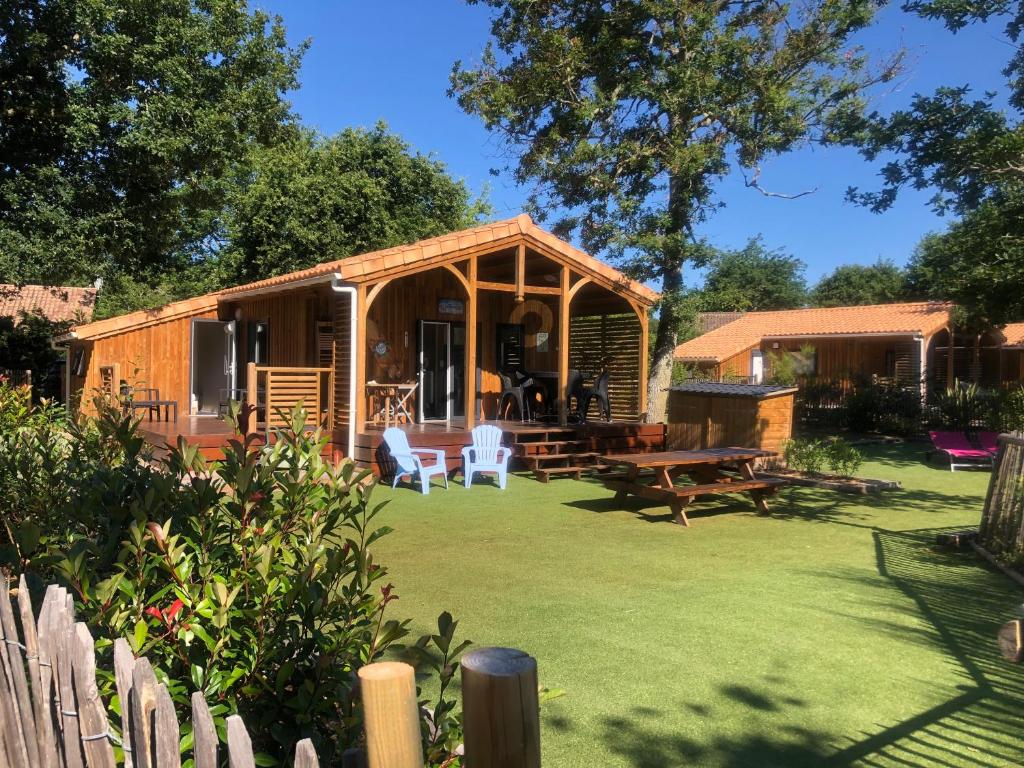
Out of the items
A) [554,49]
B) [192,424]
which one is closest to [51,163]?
[192,424]

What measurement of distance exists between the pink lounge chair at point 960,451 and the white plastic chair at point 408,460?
982 cm

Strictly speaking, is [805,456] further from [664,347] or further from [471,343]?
[471,343]

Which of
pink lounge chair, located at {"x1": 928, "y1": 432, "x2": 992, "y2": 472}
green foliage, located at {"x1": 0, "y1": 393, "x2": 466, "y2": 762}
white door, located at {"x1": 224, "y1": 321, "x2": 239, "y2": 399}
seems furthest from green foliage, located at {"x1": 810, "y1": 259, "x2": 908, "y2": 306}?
green foliage, located at {"x1": 0, "y1": 393, "x2": 466, "y2": 762}

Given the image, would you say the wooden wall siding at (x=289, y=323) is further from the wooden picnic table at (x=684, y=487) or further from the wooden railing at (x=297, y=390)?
the wooden picnic table at (x=684, y=487)

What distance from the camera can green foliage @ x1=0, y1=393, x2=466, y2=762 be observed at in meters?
2.12

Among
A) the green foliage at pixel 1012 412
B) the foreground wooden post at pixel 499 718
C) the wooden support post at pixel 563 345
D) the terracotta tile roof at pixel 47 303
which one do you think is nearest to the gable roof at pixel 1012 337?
the green foliage at pixel 1012 412

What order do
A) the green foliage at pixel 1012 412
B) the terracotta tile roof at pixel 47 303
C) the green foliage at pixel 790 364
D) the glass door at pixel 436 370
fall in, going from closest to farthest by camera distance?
the green foliage at pixel 1012 412, the glass door at pixel 436 370, the green foliage at pixel 790 364, the terracotta tile roof at pixel 47 303

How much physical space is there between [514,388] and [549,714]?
11.7 meters

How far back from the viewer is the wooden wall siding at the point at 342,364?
469 inches

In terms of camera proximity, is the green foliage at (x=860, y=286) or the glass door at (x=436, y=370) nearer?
the glass door at (x=436, y=370)

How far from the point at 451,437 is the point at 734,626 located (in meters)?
7.92

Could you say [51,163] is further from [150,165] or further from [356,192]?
Result: [356,192]

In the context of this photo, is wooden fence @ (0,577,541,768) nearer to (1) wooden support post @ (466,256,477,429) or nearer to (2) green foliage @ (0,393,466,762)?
(2) green foliage @ (0,393,466,762)

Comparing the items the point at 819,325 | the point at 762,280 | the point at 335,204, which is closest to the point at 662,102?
the point at 335,204
